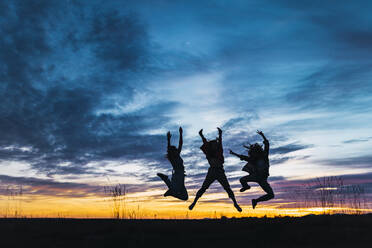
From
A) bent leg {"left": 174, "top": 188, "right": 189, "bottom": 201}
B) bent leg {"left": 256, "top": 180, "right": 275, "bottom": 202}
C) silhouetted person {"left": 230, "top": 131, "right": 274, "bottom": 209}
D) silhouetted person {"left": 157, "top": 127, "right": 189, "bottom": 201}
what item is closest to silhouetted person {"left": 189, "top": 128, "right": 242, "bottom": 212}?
bent leg {"left": 174, "top": 188, "right": 189, "bottom": 201}

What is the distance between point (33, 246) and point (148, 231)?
2.46 metres

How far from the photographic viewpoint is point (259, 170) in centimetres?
1202

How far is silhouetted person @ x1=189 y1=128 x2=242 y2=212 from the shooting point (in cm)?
1162

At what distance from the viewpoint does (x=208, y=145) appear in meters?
11.8

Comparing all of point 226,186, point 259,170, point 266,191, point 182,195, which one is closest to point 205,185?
point 226,186

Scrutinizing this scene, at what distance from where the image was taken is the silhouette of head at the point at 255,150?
39.8 ft

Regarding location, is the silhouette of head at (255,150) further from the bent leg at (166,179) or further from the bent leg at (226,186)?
the bent leg at (166,179)

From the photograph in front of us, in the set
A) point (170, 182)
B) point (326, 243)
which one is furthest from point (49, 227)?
point (326, 243)

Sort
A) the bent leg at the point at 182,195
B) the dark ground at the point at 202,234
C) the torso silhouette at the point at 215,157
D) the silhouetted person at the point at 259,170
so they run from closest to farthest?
the dark ground at the point at 202,234
the torso silhouette at the point at 215,157
the bent leg at the point at 182,195
the silhouetted person at the point at 259,170

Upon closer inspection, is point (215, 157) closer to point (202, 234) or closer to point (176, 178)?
point (176, 178)

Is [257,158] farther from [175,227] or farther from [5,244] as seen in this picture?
[5,244]

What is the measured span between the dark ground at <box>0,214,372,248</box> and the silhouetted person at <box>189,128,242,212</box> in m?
2.31

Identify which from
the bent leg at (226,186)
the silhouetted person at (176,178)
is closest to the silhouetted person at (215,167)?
the bent leg at (226,186)

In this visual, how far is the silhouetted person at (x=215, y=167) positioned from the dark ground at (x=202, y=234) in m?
2.31
